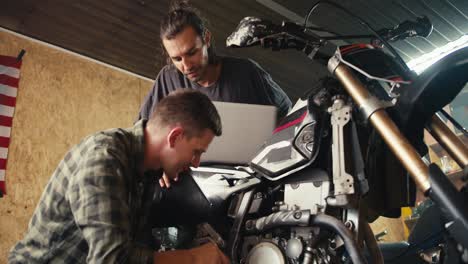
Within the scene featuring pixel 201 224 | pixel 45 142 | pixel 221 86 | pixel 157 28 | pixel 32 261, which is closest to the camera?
pixel 32 261

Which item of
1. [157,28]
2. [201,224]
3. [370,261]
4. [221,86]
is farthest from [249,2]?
[370,261]

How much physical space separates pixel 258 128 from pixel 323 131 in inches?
14.4

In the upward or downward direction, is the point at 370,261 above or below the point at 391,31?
below

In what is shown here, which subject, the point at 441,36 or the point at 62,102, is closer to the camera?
the point at 62,102

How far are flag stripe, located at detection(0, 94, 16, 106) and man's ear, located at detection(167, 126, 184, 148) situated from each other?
7.76ft

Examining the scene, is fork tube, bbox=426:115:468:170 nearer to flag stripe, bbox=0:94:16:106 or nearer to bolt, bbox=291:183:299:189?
bolt, bbox=291:183:299:189

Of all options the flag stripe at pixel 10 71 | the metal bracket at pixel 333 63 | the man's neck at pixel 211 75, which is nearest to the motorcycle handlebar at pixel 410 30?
the metal bracket at pixel 333 63

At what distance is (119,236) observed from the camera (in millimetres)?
915

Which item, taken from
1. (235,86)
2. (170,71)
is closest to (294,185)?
(235,86)

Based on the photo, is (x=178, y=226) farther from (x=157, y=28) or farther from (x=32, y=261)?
(x=157, y=28)

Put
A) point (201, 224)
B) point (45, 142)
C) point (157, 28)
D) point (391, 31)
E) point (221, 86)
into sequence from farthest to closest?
point (157, 28), point (45, 142), point (221, 86), point (201, 224), point (391, 31)

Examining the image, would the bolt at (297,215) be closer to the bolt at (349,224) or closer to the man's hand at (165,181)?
the bolt at (349,224)

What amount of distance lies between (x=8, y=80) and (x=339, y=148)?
2.94m

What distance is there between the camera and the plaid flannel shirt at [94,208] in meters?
0.91
